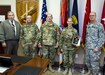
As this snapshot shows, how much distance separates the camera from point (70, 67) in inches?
164

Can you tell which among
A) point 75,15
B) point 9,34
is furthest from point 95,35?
point 9,34

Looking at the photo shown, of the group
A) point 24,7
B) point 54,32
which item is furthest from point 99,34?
point 24,7

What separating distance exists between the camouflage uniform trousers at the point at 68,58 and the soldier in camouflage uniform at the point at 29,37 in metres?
0.77

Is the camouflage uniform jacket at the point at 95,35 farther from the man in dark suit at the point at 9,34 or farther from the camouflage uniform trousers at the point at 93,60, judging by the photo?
the man in dark suit at the point at 9,34

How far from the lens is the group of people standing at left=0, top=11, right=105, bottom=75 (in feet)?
12.7

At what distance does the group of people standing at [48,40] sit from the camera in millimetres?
3883

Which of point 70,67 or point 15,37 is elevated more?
point 15,37

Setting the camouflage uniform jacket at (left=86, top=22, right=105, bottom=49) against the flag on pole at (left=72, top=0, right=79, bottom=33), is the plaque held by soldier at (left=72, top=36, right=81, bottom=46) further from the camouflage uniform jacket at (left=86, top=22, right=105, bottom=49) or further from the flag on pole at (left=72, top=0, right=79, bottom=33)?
the flag on pole at (left=72, top=0, right=79, bottom=33)

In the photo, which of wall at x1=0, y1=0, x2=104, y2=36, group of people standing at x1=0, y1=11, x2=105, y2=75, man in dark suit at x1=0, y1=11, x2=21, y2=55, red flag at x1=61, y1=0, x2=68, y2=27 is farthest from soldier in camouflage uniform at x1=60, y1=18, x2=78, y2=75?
man in dark suit at x1=0, y1=11, x2=21, y2=55

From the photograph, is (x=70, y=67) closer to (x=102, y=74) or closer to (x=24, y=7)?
(x=102, y=74)

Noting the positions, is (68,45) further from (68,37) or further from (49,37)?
(49,37)

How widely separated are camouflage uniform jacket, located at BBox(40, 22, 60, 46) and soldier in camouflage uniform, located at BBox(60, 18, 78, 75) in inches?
6.9

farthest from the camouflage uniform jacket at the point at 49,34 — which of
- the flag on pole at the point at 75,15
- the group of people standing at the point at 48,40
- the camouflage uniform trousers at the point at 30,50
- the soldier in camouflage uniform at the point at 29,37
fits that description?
the flag on pole at the point at 75,15

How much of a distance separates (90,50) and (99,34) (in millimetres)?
402
